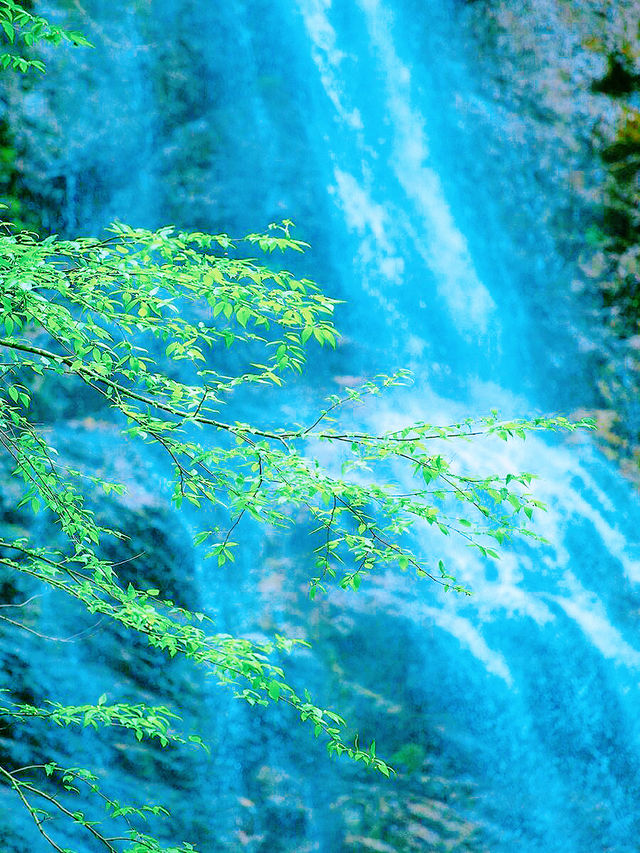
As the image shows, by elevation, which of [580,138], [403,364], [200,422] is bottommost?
[200,422]

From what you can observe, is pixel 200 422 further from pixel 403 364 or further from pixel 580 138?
pixel 580 138

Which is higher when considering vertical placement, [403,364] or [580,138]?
[580,138]

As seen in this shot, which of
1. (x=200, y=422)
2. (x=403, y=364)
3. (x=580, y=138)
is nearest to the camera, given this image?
(x=200, y=422)

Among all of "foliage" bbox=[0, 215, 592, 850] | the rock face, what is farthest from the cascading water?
"foliage" bbox=[0, 215, 592, 850]

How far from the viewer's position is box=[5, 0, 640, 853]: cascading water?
5070 millimetres

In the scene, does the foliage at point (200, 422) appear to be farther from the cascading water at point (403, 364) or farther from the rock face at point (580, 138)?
the rock face at point (580, 138)

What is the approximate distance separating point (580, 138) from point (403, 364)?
2.47 metres

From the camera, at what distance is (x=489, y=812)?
5.01 m

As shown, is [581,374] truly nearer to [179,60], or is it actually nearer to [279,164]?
[279,164]

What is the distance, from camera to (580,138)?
701 centimetres

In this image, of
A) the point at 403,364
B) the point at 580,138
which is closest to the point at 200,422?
the point at 403,364

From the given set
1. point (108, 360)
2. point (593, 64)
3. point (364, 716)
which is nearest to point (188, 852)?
point (108, 360)

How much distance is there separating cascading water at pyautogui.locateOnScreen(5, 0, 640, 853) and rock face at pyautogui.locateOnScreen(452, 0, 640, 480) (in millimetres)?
236

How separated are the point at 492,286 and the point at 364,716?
3807 millimetres
